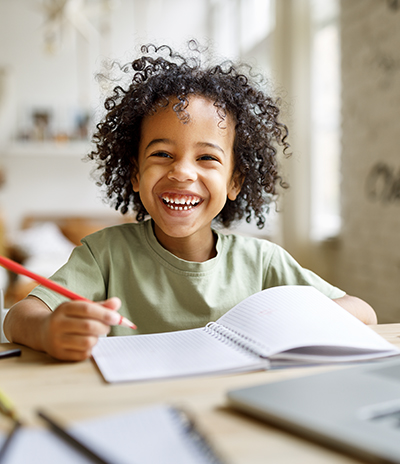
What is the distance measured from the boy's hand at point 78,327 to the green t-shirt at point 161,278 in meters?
0.29

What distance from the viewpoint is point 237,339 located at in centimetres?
64

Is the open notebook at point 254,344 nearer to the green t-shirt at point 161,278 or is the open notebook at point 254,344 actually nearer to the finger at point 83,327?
the finger at point 83,327

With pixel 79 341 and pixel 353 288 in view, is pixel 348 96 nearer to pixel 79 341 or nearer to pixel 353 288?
pixel 353 288

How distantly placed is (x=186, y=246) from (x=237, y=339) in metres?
0.43

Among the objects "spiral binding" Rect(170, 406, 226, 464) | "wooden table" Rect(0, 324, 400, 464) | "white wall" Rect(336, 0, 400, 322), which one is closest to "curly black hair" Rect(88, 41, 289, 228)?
"wooden table" Rect(0, 324, 400, 464)

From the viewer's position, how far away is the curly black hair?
3.35 ft

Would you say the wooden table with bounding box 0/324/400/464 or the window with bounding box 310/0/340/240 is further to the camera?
the window with bounding box 310/0/340/240

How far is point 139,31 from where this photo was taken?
4.83m

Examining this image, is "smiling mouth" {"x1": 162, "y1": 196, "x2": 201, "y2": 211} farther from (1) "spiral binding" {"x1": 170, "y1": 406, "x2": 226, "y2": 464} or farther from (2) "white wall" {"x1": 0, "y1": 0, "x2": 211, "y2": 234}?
(2) "white wall" {"x1": 0, "y1": 0, "x2": 211, "y2": 234}

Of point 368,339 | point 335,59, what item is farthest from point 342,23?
point 368,339

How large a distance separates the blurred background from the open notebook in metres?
0.77

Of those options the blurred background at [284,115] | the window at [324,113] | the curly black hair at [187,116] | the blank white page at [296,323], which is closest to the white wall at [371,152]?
the blurred background at [284,115]

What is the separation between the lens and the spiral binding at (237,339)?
0.59m

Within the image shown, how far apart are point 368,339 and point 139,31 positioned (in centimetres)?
469
